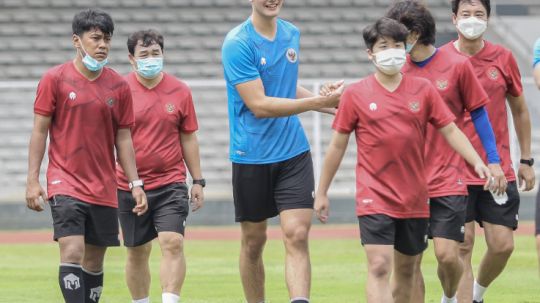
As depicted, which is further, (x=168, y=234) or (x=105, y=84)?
(x=168, y=234)

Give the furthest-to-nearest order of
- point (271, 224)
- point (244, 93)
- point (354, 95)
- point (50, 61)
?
1. point (50, 61)
2. point (271, 224)
3. point (244, 93)
4. point (354, 95)

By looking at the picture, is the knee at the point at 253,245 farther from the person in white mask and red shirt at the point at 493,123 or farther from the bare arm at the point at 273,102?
the person in white mask and red shirt at the point at 493,123

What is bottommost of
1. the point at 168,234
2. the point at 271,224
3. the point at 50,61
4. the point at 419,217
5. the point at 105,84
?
the point at 271,224

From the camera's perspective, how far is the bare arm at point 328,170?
8211 millimetres

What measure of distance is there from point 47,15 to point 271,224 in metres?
7.81

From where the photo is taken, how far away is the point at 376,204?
823 cm

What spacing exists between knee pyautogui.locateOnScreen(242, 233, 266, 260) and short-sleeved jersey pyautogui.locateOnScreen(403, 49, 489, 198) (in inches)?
52.6

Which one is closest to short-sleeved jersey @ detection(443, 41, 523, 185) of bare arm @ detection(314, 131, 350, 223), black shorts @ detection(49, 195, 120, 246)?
bare arm @ detection(314, 131, 350, 223)

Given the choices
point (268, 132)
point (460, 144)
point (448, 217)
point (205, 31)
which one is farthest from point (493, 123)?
point (205, 31)

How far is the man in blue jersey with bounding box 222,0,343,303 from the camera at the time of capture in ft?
29.9

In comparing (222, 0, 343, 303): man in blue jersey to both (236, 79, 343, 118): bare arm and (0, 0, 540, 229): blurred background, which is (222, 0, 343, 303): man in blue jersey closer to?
(236, 79, 343, 118): bare arm

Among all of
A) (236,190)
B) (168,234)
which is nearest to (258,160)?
(236,190)

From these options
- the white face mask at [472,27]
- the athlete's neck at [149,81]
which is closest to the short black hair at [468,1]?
the white face mask at [472,27]

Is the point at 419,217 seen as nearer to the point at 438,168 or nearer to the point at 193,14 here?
the point at 438,168
